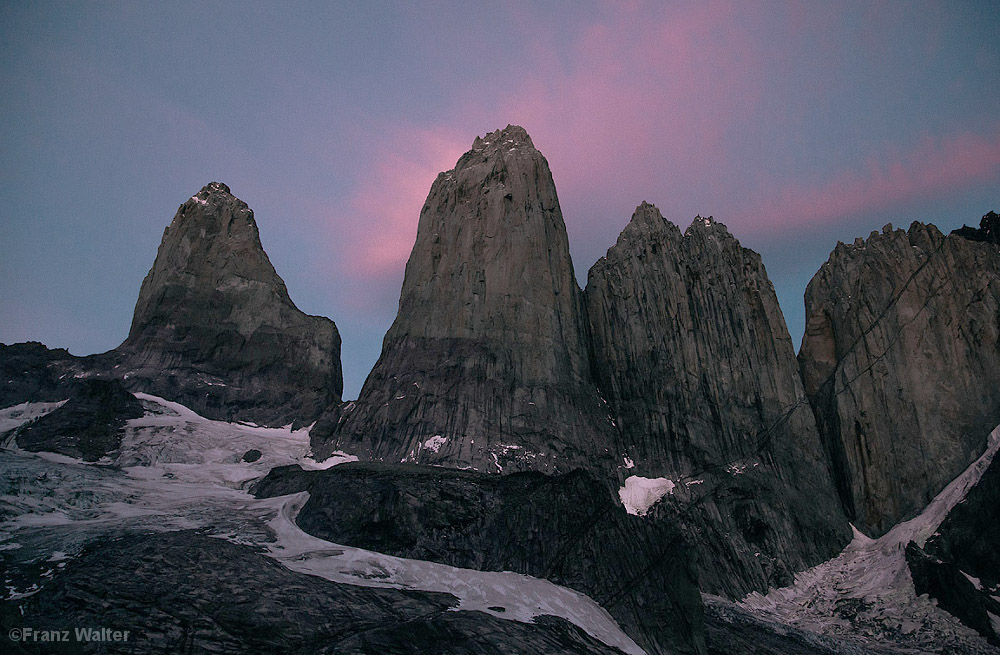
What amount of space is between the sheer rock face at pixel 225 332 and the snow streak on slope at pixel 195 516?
9349 millimetres

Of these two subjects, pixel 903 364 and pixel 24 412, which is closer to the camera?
pixel 903 364

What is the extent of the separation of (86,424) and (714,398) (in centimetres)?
4597

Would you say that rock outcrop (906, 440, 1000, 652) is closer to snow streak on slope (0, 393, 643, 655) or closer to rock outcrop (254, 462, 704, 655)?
rock outcrop (254, 462, 704, 655)

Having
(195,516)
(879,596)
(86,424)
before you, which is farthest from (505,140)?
(879,596)

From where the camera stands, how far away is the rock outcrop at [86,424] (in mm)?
44125

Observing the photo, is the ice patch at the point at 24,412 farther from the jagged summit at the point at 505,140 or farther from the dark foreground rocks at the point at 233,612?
the jagged summit at the point at 505,140

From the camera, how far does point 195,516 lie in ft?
107

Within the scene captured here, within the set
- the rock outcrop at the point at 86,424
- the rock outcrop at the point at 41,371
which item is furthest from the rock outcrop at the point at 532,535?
the rock outcrop at the point at 41,371

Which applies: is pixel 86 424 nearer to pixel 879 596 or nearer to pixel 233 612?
pixel 233 612

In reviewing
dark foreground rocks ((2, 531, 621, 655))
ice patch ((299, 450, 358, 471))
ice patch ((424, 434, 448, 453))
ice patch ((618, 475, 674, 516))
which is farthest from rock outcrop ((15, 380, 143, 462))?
ice patch ((618, 475, 674, 516))

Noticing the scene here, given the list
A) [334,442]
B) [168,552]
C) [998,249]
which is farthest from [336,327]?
[998,249]

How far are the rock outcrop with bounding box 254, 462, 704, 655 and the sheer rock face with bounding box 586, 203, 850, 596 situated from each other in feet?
33.9

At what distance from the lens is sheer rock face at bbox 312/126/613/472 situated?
4678 cm

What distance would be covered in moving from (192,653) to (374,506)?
1470cm
